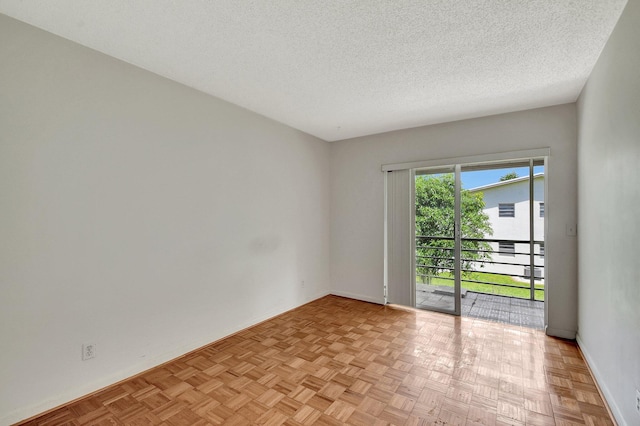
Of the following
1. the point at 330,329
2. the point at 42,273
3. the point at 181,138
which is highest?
the point at 181,138

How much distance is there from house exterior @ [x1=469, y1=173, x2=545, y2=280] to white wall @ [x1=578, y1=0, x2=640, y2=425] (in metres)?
1.11

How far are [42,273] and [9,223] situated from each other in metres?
0.37

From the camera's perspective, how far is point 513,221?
4.07 meters

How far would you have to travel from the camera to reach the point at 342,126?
4.05 m

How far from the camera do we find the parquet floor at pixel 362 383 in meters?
1.92

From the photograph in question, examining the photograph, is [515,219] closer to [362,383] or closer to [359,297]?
[359,297]

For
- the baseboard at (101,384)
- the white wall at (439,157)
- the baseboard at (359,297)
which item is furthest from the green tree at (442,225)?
the baseboard at (101,384)

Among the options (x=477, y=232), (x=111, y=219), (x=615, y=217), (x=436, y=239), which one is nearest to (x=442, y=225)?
(x=436, y=239)

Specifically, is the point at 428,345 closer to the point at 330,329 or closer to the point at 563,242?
the point at 330,329

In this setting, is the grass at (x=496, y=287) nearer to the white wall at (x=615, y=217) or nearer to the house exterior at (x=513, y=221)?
the house exterior at (x=513, y=221)

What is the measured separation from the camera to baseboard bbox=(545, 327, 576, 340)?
10.2 ft

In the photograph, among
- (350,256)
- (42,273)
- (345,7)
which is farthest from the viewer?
(350,256)

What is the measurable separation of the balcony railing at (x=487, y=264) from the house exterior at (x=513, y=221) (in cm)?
1

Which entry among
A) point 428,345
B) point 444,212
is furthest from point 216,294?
point 444,212
